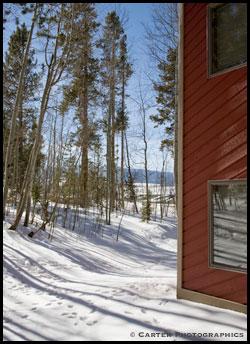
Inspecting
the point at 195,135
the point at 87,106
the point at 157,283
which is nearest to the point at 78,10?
the point at 87,106

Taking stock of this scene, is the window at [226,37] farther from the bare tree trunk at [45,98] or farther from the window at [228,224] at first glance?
the bare tree trunk at [45,98]

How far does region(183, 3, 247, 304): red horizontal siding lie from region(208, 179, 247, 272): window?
85 millimetres

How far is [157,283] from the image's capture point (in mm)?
4234

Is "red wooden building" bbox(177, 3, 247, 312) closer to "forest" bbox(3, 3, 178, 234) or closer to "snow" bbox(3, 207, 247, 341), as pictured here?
"snow" bbox(3, 207, 247, 341)

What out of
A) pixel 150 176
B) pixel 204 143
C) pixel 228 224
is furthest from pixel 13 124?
pixel 150 176

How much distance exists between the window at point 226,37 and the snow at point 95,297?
3289 mm

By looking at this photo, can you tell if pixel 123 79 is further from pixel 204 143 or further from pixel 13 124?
pixel 204 143

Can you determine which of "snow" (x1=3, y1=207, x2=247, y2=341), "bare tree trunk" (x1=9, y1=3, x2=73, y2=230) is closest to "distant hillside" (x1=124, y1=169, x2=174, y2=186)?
"snow" (x1=3, y1=207, x2=247, y2=341)

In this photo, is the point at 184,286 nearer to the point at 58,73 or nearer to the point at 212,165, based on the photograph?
the point at 212,165

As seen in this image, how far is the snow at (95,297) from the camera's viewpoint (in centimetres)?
275

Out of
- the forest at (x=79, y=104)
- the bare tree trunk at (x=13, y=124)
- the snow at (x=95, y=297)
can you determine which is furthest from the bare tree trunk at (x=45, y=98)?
the snow at (x=95, y=297)

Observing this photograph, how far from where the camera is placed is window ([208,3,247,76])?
129 inches

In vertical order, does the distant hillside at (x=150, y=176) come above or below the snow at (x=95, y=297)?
above

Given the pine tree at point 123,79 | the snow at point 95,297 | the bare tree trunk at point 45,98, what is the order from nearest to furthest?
the snow at point 95,297 < the bare tree trunk at point 45,98 < the pine tree at point 123,79
